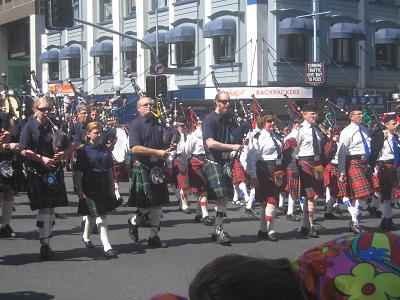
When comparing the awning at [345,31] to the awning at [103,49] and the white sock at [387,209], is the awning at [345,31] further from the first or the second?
the white sock at [387,209]

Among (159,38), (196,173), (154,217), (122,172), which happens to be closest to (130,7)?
(159,38)

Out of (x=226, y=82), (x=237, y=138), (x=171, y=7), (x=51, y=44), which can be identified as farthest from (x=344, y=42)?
(x=237, y=138)

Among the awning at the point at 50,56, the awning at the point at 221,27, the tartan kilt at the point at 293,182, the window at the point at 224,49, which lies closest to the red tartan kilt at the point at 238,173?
the tartan kilt at the point at 293,182

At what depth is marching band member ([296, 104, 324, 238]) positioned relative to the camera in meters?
10.0

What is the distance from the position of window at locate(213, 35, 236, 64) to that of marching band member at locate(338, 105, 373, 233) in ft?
62.8

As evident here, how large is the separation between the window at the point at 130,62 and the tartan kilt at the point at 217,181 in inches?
1041

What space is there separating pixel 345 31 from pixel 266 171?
2106 cm

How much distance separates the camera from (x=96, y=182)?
8.31 meters

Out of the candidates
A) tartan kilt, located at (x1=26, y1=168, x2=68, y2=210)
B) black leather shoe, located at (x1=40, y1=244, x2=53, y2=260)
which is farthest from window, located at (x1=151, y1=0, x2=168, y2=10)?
black leather shoe, located at (x1=40, y1=244, x2=53, y2=260)

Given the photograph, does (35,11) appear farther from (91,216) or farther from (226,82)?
(91,216)

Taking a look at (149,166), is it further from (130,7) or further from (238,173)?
(130,7)

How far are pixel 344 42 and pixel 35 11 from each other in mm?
21969

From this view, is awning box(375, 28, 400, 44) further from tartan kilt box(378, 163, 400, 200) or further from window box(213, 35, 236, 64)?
tartan kilt box(378, 163, 400, 200)

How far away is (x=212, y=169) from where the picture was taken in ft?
29.9
